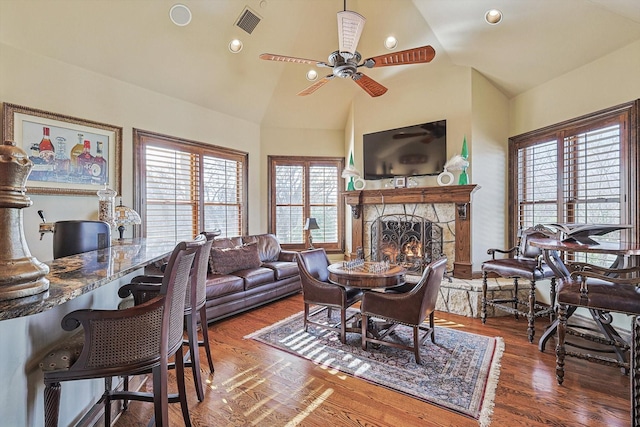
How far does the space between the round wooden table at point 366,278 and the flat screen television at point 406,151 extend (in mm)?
2283

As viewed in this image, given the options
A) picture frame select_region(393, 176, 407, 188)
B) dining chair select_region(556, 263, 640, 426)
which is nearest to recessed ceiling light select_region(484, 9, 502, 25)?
picture frame select_region(393, 176, 407, 188)

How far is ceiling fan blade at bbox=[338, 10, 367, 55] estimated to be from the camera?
2.64 metres

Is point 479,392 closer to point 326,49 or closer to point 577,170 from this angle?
point 577,170

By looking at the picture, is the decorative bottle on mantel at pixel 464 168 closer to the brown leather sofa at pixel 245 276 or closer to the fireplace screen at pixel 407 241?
the fireplace screen at pixel 407 241

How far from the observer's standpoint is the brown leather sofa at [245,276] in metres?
3.78

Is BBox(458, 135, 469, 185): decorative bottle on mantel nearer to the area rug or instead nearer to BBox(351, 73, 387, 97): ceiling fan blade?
BBox(351, 73, 387, 97): ceiling fan blade

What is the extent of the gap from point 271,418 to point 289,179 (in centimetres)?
476

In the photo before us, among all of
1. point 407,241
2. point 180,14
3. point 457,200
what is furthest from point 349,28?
point 407,241

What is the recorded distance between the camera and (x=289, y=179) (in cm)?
634

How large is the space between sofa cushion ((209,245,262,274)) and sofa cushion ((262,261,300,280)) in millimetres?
229

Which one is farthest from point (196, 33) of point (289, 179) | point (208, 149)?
point (289, 179)

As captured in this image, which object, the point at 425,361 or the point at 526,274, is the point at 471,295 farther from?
the point at 425,361

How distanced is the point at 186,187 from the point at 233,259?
A: 5.39 feet

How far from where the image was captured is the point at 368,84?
362 centimetres
